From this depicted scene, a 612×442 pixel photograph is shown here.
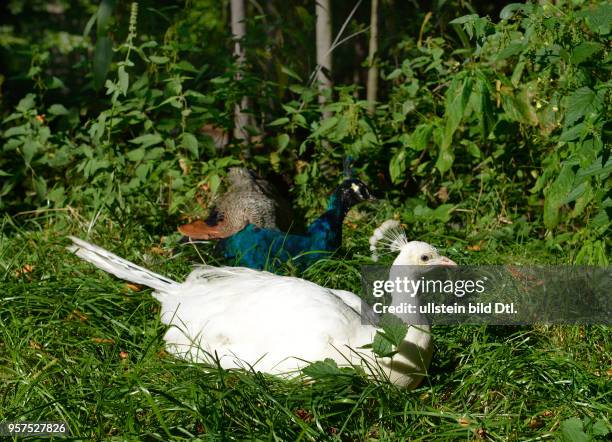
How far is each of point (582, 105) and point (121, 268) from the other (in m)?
2.05

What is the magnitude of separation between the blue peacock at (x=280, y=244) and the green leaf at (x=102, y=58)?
8.88 ft

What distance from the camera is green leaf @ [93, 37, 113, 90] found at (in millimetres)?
1103

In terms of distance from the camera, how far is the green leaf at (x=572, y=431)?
7.62 ft

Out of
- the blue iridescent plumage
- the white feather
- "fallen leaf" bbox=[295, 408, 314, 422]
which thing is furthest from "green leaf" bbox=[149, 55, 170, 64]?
"fallen leaf" bbox=[295, 408, 314, 422]

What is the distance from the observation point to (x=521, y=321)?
10.6ft

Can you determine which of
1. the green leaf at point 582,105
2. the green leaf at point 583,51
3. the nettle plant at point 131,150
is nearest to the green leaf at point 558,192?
the green leaf at point 582,105

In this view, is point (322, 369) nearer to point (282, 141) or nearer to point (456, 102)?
point (456, 102)

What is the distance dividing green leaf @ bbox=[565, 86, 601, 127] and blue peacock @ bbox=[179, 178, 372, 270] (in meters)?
1.41

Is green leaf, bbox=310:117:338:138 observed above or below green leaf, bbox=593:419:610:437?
above

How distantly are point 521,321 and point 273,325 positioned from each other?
3.39 ft

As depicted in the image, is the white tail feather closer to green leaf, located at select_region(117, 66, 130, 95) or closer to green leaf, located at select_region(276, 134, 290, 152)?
green leaf, located at select_region(117, 66, 130, 95)

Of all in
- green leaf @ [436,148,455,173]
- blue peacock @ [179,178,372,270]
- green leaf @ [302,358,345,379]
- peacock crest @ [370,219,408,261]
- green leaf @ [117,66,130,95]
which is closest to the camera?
green leaf @ [302,358,345,379]

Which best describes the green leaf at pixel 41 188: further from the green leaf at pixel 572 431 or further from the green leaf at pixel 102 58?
the green leaf at pixel 102 58

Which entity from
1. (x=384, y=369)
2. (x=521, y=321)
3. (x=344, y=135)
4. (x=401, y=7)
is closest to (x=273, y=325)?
(x=384, y=369)
